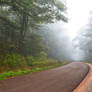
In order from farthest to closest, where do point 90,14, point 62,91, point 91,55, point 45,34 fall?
point 91,55
point 45,34
point 90,14
point 62,91

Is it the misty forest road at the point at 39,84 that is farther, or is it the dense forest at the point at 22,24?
the dense forest at the point at 22,24

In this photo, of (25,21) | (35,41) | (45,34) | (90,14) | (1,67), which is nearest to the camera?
(1,67)

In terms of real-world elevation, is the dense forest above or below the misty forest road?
above

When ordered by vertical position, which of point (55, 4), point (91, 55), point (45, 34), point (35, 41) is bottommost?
point (91, 55)

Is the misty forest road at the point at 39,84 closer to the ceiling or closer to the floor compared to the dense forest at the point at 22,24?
closer to the floor

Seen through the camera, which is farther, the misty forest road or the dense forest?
the dense forest

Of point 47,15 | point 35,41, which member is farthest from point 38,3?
point 35,41

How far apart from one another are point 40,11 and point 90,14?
1694cm

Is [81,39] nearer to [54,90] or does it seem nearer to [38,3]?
[38,3]

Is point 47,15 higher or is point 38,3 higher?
point 38,3

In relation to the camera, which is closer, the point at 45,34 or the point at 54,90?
the point at 54,90

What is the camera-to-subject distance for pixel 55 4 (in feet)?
31.1

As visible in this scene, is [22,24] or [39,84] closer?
[39,84]

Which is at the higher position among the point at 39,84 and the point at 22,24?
the point at 22,24
